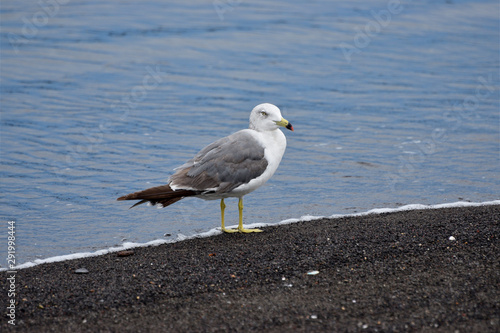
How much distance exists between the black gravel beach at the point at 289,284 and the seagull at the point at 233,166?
2.04 ft

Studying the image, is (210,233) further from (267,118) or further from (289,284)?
(289,284)

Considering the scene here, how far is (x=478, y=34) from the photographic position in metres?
25.0

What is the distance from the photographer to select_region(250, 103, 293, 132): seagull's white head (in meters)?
7.37

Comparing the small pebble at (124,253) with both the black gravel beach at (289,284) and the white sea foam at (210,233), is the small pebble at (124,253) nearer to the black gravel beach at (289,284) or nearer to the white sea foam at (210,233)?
the black gravel beach at (289,284)

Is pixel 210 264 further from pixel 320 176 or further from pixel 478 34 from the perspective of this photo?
pixel 478 34

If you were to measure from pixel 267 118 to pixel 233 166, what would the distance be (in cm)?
75

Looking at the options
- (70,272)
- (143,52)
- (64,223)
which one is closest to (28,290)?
(70,272)

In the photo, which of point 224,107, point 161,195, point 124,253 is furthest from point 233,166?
point 224,107

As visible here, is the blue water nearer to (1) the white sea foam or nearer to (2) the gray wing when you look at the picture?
(1) the white sea foam

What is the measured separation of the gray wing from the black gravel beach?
2.31ft

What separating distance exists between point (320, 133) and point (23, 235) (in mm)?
7210

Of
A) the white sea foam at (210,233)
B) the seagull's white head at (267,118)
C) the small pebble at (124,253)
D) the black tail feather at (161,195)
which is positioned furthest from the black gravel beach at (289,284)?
the seagull's white head at (267,118)

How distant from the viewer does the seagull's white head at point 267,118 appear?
7.37m

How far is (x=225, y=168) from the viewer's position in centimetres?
724
